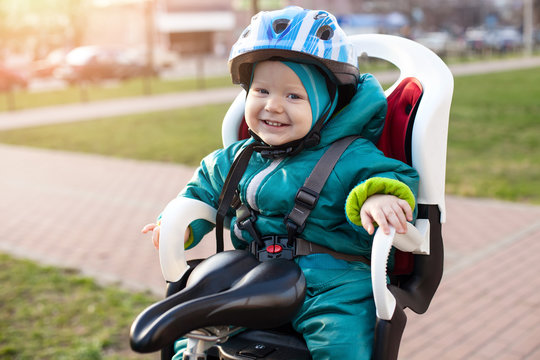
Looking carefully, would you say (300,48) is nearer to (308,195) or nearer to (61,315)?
(308,195)

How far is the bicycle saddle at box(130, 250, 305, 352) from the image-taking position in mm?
1526

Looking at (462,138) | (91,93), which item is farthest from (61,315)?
(91,93)

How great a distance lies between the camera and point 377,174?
1.96 metres

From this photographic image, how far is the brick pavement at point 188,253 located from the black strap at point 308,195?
1769 mm

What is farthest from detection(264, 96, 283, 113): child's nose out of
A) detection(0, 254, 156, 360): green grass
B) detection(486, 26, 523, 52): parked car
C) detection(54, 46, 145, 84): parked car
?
detection(486, 26, 523, 52): parked car

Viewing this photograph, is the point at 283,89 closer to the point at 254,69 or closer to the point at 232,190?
the point at 254,69

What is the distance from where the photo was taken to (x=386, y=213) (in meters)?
1.77

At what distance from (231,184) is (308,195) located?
0.30 meters

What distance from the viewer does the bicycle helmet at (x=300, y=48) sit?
1934 millimetres

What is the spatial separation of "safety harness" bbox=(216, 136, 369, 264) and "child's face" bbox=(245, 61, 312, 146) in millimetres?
118

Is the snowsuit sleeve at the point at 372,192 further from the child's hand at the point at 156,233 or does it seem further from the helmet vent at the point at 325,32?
the child's hand at the point at 156,233

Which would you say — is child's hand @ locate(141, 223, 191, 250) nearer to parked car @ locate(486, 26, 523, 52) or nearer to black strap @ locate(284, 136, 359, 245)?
black strap @ locate(284, 136, 359, 245)

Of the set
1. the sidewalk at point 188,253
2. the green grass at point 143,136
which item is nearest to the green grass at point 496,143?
the sidewalk at point 188,253

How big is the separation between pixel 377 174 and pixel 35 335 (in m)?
2.60
